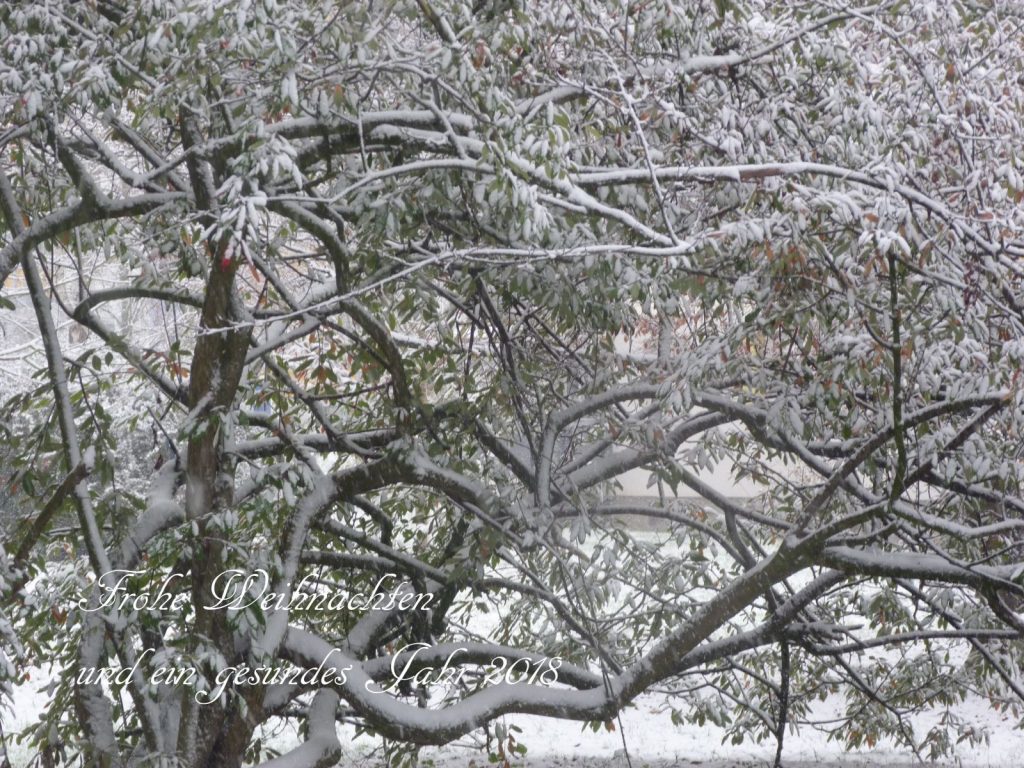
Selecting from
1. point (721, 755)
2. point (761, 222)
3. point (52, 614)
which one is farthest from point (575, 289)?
point (721, 755)

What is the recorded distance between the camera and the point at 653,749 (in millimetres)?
9555

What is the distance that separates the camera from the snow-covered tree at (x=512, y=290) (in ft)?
12.5

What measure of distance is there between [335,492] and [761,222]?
242cm

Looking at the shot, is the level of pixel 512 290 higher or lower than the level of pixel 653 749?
higher

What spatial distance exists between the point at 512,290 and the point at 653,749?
241 inches

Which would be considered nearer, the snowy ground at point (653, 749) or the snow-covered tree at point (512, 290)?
the snow-covered tree at point (512, 290)

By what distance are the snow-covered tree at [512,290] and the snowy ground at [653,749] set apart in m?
3.23

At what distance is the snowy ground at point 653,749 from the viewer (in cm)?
865

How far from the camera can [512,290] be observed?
15.6ft

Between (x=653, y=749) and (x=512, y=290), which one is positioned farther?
(x=653, y=749)

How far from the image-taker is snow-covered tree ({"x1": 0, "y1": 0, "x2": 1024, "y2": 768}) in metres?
3.82

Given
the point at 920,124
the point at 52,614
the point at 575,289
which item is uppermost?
the point at 920,124

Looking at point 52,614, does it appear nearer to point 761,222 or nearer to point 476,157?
point 476,157

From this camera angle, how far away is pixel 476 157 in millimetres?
4195
